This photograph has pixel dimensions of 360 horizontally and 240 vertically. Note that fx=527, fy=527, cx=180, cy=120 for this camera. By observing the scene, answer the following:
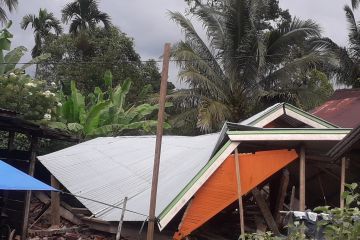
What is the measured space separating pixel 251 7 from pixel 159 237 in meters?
11.5

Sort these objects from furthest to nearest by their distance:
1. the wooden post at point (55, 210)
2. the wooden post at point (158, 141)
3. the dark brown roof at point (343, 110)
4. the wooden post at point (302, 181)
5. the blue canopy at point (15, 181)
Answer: the dark brown roof at point (343, 110), the wooden post at point (55, 210), the wooden post at point (302, 181), the wooden post at point (158, 141), the blue canopy at point (15, 181)

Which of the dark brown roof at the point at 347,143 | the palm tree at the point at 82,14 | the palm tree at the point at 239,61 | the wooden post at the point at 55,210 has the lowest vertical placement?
the wooden post at the point at 55,210

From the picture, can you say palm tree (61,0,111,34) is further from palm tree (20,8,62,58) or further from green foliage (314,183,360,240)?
green foliage (314,183,360,240)

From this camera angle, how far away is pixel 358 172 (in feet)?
29.5

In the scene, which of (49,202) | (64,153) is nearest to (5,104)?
(64,153)

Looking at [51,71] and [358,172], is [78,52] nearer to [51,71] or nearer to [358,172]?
[51,71]

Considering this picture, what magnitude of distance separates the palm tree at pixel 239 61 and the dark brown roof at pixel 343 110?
3.73 metres

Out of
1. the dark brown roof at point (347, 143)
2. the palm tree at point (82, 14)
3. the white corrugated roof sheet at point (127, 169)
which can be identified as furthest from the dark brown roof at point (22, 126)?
the palm tree at point (82, 14)

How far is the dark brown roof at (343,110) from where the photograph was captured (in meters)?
12.2

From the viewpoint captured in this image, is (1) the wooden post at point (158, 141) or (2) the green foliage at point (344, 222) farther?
(1) the wooden post at point (158, 141)

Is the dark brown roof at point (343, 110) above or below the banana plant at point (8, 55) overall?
below

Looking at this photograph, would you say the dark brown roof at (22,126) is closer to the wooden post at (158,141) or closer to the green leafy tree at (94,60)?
the wooden post at (158,141)

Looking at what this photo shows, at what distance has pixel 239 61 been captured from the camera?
59.2 feet

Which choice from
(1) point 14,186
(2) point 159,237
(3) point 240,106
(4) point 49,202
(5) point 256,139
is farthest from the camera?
(3) point 240,106
